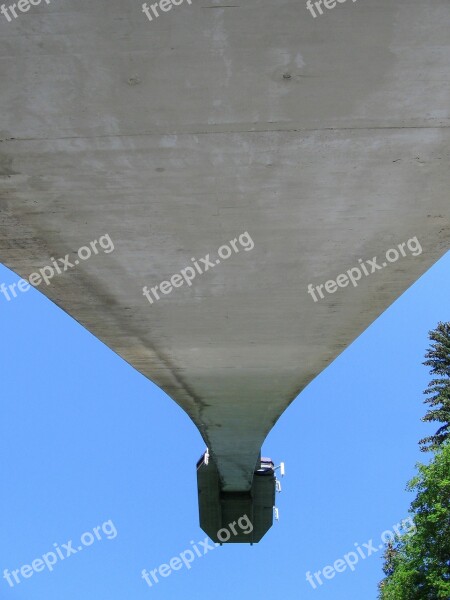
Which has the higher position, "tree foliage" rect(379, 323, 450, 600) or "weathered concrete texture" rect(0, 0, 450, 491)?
"weathered concrete texture" rect(0, 0, 450, 491)

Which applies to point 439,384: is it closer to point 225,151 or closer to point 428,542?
point 428,542

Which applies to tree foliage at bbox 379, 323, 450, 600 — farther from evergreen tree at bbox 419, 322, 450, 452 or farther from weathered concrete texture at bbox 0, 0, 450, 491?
weathered concrete texture at bbox 0, 0, 450, 491

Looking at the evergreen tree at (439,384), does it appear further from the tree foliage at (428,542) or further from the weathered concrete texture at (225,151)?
the weathered concrete texture at (225,151)

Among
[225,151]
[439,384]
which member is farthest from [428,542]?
[225,151]

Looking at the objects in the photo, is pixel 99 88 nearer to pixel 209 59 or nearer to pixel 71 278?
pixel 209 59

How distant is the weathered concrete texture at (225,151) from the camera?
3842 mm

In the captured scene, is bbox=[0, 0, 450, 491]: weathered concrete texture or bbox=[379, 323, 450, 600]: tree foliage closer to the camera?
bbox=[0, 0, 450, 491]: weathered concrete texture

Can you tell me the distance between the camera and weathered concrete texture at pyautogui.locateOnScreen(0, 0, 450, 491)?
12.6ft

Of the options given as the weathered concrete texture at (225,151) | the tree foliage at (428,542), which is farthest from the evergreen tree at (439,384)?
the weathered concrete texture at (225,151)

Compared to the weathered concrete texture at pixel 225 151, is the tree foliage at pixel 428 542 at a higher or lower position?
lower

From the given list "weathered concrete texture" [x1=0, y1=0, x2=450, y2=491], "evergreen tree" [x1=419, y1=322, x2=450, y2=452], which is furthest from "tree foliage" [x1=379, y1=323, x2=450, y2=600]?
"weathered concrete texture" [x1=0, y1=0, x2=450, y2=491]

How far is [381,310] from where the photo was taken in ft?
23.7

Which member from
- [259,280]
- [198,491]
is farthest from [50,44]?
[198,491]

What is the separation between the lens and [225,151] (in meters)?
4.67
